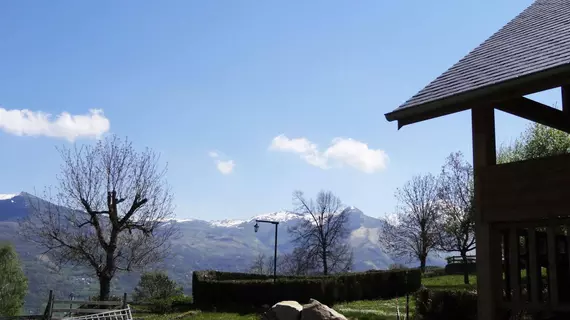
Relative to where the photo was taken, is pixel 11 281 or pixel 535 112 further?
pixel 11 281

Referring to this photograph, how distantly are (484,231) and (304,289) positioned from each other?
2631cm

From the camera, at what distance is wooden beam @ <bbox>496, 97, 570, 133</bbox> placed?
984 centimetres

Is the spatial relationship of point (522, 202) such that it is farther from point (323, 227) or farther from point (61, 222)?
point (323, 227)

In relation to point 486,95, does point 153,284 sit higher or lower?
lower

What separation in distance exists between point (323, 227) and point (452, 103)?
66.6 m

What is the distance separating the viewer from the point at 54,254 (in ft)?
112

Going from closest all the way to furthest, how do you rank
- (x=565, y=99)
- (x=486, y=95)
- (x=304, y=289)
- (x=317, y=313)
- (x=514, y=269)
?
1. (x=486, y=95)
2. (x=514, y=269)
3. (x=565, y=99)
4. (x=317, y=313)
5. (x=304, y=289)

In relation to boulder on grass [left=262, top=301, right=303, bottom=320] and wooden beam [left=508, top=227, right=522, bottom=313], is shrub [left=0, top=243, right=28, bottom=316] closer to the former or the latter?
boulder on grass [left=262, top=301, right=303, bottom=320]

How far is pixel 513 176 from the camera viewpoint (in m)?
8.39

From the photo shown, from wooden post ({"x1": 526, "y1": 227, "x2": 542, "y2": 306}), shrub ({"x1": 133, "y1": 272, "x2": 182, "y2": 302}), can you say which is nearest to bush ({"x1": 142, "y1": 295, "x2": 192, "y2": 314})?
shrub ({"x1": 133, "y1": 272, "x2": 182, "y2": 302})

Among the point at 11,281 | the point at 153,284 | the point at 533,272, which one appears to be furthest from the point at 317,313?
the point at 11,281

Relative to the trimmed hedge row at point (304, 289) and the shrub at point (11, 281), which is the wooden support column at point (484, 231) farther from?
the shrub at point (11, 281)

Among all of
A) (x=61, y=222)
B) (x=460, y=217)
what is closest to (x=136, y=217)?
(x=61, y=222)

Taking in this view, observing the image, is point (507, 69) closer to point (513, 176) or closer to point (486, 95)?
point (486, 95)
